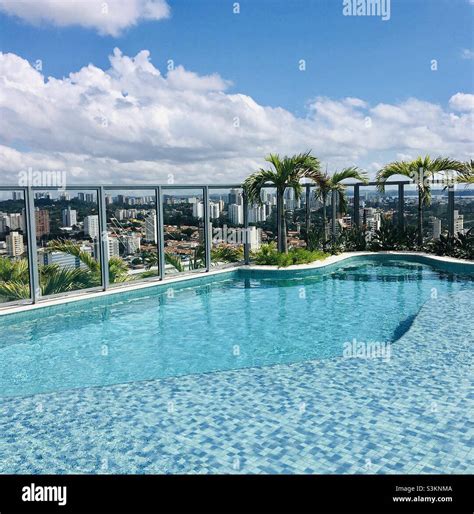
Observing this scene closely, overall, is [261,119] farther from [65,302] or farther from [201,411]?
[201,411]

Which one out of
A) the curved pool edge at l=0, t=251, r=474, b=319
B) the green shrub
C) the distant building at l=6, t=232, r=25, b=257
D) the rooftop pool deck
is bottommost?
the rooftop pool deck

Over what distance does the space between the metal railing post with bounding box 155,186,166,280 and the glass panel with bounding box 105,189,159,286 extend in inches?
2.6

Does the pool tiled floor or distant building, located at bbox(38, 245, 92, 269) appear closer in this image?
the pool tiled floor

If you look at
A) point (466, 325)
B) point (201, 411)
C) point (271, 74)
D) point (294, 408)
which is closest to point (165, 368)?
point (201, 411)

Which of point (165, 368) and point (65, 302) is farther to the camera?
point (65, 302)

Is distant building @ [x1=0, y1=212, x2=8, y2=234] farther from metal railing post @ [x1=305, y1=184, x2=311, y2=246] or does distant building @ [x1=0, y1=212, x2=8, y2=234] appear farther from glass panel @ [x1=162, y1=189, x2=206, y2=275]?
metal railing post @ [x1=305, y1=184, x2=311, y2=246]

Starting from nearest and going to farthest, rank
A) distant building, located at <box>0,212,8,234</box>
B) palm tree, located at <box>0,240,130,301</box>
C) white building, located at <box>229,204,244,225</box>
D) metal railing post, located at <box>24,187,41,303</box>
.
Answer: distant building, located at <box>0,212,8,234</box>
metal railing post, located at <box>24,187,41,303</box>
palm tree, located at <box>0,240,130,301</box>
white building, located at <box>229,204,244,225</box>

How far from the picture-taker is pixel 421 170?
16.1 meters

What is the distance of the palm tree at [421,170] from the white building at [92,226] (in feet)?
32.2

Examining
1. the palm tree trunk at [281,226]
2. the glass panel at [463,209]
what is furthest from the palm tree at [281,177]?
the glass panel at [463,209]

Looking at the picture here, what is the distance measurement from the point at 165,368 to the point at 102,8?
23.3 ft

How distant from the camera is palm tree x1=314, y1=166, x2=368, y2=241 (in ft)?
51.3

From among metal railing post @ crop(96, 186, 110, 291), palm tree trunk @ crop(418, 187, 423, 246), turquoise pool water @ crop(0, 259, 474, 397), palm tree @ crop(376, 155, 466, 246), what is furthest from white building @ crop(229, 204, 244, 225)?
Result: palm tree trunk @ crop(418, 187, 423, 246)

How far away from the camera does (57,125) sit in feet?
47.9
